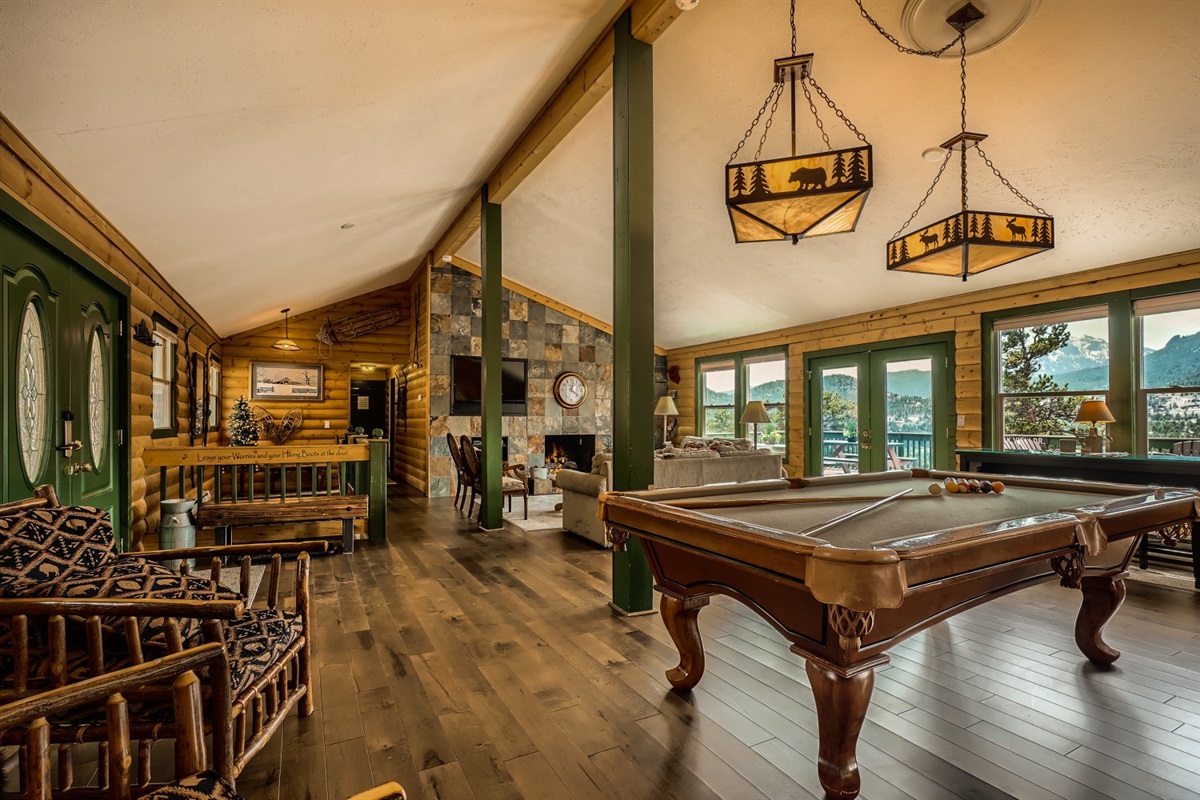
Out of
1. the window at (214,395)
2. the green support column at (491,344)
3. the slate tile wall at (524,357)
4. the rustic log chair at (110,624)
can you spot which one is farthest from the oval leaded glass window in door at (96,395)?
the slate tile wall at (524,357)

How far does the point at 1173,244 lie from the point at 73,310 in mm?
7700

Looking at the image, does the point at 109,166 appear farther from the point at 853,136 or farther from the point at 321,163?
the point at 853,136

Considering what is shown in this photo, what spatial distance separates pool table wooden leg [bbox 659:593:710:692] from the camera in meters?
2.40

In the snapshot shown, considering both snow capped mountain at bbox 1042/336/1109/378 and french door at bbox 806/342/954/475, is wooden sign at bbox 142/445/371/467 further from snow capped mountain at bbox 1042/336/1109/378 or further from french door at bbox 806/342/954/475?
snow capped mountain at bbox 1042/336/1109/378

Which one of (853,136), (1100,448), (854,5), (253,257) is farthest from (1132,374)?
(253,257)

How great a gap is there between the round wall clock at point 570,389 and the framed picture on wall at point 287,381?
3.85 meters

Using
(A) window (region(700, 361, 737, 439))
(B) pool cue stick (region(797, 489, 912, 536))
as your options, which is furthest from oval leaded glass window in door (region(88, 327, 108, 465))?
(A) window (region(700, 361, 737, 439))

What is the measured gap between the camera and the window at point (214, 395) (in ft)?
26.4

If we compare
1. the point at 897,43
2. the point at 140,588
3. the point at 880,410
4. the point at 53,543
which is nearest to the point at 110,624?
the point at 140,588

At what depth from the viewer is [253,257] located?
5527 mm

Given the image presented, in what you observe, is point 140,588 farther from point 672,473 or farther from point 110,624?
point 672,473

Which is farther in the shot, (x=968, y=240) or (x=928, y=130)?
(x=928, y=130)

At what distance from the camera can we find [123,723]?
107cm

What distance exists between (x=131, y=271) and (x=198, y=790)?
433cm
